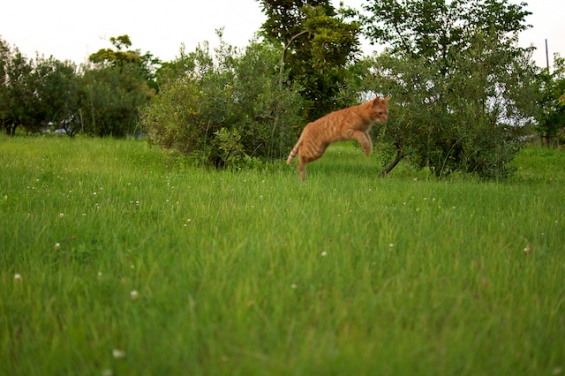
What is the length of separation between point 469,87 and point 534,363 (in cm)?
915

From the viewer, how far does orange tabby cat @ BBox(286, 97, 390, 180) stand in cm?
652

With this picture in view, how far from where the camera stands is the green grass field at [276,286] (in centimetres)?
254

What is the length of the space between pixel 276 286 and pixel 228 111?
7.59 meters

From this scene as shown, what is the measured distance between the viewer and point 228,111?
34.3 feet

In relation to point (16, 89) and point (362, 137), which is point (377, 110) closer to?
point (362, 137)

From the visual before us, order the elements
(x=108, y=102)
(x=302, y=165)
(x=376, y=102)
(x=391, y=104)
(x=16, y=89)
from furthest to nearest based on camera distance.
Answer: (x=108, y=102) < (x=16, y=89) < (x=391, y=104) < (x=302, y=165) < (x=376, y=102)

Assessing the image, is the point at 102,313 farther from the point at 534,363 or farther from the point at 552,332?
the point at 552,332

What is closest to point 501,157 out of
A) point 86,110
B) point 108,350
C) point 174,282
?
point 174,282

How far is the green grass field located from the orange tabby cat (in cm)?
85

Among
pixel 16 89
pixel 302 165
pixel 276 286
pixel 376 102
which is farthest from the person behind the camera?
pixel 16 89

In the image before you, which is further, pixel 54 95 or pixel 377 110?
pixel 54 95

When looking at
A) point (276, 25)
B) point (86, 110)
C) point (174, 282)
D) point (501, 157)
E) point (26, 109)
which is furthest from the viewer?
point (86, 110)

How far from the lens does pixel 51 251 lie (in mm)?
4336

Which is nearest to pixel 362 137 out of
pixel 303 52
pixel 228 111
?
pixel 228 111
